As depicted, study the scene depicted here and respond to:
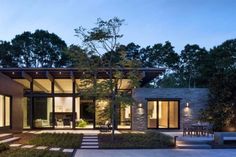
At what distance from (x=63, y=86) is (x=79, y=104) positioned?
1.69m

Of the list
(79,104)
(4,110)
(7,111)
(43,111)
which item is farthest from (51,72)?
(4,110)

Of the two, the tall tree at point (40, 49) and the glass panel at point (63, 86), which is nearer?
the glass panel at point (63, 86)

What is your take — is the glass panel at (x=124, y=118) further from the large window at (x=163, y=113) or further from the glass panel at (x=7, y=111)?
the glass panel at (x=7, y=111)

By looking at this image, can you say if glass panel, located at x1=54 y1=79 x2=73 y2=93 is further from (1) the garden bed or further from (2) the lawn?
(2) the lawn

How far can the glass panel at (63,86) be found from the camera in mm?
28188

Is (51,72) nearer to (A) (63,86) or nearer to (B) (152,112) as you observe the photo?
(A) (63,86)

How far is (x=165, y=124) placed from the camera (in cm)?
2758

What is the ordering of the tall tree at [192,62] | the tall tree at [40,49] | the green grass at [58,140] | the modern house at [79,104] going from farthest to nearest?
the tall tree at [40,49] → the tall tree at [192,62] → the modern house at [79,104] → the green grass at [58,140]

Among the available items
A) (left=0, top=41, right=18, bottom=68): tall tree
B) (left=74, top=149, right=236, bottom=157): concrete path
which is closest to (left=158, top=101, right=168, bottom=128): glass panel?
(left=74, top=149, right=236, bottom=157): concrete path

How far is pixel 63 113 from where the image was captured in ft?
91.7

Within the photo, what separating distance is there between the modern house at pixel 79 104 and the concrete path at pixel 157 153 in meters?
9.41

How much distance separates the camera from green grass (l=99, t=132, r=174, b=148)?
60.5 feet

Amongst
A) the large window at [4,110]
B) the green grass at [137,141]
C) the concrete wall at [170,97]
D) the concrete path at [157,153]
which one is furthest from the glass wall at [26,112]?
the concrete path at [157,153]

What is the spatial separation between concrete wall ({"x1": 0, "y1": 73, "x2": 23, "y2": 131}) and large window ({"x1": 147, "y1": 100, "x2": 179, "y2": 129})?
8363 millimetres
